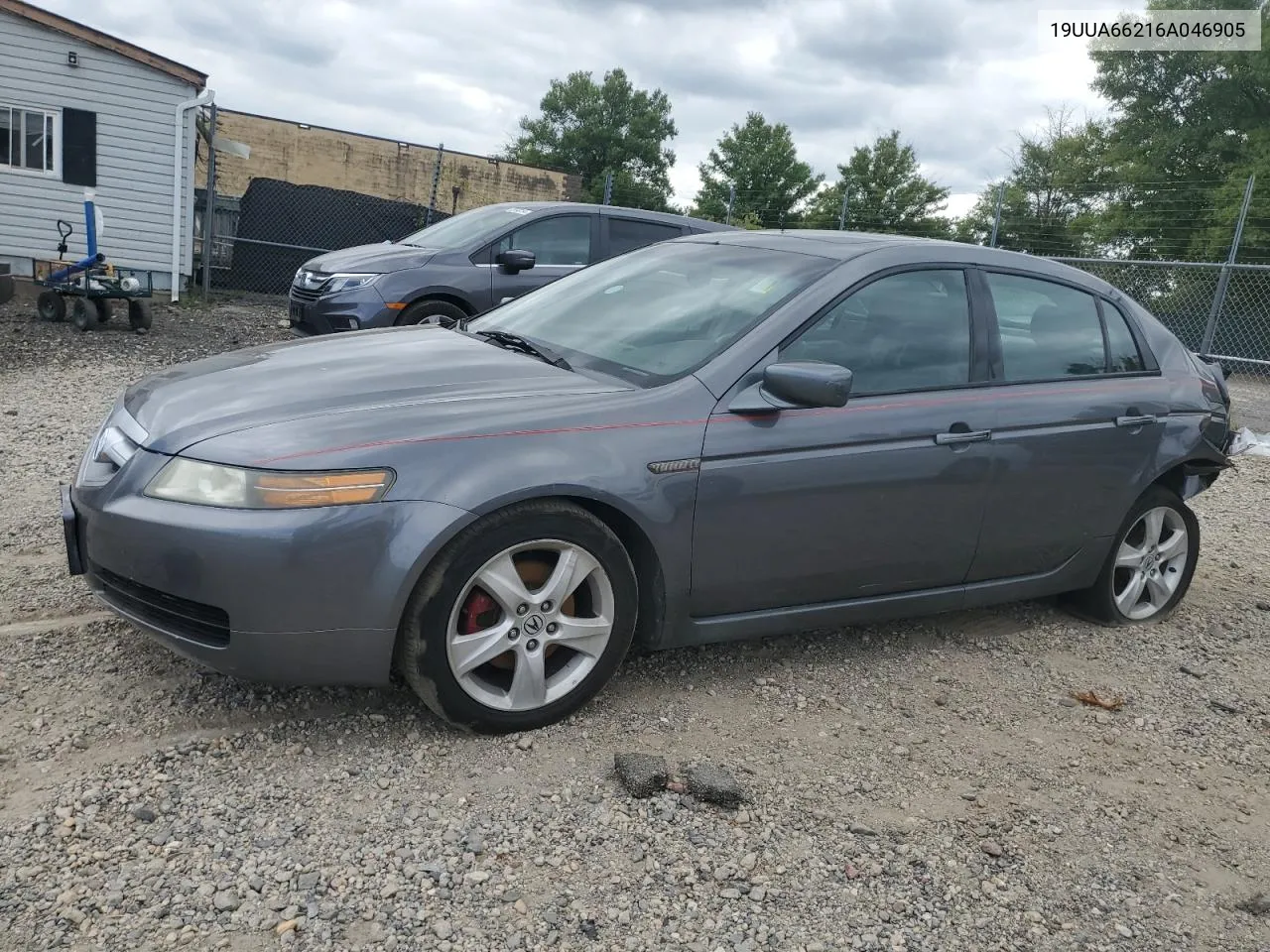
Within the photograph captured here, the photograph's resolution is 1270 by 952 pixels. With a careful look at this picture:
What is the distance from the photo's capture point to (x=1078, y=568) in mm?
4480

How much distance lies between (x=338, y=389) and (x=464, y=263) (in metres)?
6.10

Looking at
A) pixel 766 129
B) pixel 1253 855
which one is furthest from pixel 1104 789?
pixel 766 129

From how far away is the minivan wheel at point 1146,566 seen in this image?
15.2ft

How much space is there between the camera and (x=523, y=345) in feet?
13.1

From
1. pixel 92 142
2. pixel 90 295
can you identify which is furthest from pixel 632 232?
pixel 92 142

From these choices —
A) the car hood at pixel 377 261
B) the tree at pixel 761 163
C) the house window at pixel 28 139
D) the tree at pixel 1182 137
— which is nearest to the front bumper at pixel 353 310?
the car hood at pixel 377 261

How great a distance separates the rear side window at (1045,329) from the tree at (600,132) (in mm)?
61520

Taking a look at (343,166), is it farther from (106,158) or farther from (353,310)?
(353,310)

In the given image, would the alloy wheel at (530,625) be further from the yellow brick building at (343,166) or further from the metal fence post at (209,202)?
the yellow brick building at (343,166)

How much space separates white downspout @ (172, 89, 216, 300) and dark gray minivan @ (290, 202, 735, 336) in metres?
6.39

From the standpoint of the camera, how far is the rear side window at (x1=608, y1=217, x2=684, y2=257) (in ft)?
32.7

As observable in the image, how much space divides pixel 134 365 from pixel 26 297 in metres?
5.51

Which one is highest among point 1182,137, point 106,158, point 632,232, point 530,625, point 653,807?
point 1182,137

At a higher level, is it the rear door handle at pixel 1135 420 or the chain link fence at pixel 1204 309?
the chain link fence at pixel 1204 309
